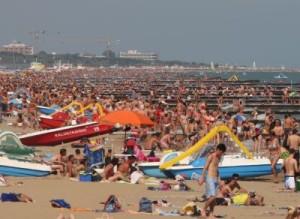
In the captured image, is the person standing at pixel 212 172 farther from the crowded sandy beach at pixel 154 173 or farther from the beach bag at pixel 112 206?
the beach bag at pixel 112 206

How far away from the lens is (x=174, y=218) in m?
11.6

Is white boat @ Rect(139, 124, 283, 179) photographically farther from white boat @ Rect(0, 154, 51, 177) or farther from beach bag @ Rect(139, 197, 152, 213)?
beach bag @ Rect(139, 197, 152, 213)

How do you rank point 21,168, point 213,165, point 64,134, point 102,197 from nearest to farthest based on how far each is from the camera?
point 213,165
point 102,197
point 21,168
point 64,134

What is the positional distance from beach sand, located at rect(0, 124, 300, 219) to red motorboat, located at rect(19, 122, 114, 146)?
651cm

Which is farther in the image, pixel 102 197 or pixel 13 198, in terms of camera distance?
pixel 102 197

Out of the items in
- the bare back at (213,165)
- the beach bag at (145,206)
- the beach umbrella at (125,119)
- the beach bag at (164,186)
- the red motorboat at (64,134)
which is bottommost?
the red motorboat at (64,134)

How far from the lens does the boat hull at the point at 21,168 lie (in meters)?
16.2

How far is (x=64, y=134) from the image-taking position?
2367cm

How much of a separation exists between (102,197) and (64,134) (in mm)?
10021

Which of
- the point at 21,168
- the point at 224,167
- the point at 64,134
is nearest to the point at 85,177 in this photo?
the point at 21,168

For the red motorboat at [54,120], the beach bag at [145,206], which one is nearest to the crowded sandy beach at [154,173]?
the beach bag at [145,206]

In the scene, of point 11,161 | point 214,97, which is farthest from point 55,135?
point 214,97

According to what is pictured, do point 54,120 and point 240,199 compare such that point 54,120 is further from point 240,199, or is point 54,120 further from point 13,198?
point 13,198

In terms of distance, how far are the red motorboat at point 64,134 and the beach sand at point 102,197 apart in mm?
6505
